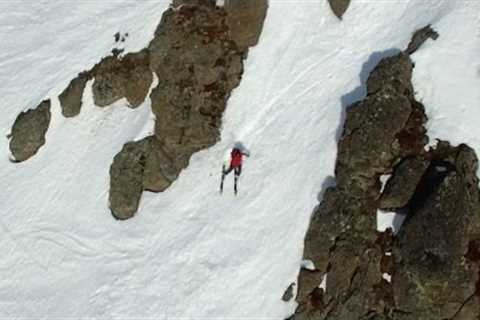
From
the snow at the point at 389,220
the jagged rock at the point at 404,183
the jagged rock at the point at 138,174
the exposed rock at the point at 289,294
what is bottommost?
the exposed rock at the point at 289,294

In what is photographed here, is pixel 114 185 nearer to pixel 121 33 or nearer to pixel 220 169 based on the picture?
pixel 220 169

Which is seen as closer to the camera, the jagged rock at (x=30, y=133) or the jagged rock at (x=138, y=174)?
the jagged rock at (x=138, y=174)

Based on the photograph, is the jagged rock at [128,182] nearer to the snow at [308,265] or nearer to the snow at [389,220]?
the snow at [308,265]

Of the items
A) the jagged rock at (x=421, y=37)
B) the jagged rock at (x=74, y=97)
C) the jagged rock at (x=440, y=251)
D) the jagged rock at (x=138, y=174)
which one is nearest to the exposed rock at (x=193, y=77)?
the jagged rock at (x=138, y=174)

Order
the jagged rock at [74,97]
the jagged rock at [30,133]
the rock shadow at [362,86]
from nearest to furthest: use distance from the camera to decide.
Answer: the rock shadow at [362,86], the jagged rock at [74,97], the jagged rock at [30,133]

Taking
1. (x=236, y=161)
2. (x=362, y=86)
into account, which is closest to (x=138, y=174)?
(x=236, y=161)

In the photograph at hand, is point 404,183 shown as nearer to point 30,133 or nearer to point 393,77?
point 393,77
